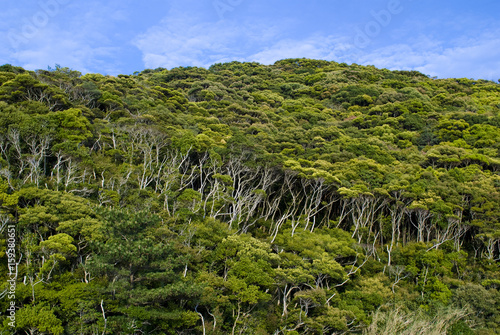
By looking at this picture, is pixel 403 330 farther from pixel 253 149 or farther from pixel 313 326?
pixel 253 149

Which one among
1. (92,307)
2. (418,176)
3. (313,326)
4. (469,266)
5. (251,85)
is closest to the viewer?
(92,307)

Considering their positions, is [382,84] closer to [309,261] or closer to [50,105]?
[309,261]

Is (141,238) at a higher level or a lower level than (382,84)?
lower

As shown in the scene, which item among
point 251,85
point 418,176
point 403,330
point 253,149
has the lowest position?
point 403,330

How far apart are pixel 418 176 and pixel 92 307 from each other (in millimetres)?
25325

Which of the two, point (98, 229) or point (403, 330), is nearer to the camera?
point (98, 229)

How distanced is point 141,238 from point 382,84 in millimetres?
62521

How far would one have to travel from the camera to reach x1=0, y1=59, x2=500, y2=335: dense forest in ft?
46.5

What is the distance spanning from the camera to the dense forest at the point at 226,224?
1416cm

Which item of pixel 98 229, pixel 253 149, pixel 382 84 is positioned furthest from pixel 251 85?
pixel 98 229

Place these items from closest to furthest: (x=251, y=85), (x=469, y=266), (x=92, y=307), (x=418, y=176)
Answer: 1. (x=92, y=307)
2. (x=469, y=266)
3. (x=418, y=176)
4. (x=251, y=85)

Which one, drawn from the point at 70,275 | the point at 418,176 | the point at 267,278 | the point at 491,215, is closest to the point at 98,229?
the point at 70,275

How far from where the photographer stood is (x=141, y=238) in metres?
14.8

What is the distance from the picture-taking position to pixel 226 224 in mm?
21906
